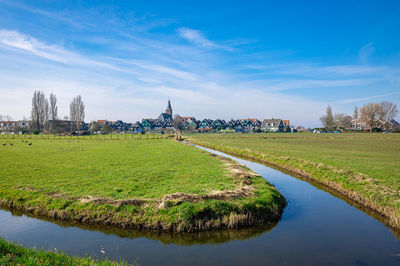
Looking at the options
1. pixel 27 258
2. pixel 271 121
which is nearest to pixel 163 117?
pixel 271 121

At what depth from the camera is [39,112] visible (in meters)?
108

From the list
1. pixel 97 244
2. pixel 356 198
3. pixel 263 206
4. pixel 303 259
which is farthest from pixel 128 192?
pixel 356 198

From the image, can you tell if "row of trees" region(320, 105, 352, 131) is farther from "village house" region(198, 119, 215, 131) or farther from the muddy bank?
the muddy bank

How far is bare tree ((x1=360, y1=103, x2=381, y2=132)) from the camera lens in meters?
122

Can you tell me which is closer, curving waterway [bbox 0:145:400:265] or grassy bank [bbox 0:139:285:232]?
curving waterway [bbox 0:145:400:265]

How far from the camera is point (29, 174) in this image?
19.7m

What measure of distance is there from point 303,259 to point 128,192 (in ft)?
33.2

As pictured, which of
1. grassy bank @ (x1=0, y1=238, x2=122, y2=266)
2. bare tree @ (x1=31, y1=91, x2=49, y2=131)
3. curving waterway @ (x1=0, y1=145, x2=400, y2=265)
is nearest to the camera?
grassy bank @ (x1=0, y1=238, x2=122, y2=266)

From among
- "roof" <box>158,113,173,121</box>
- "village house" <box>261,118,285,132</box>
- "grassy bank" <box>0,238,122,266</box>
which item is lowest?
"grassy bank" <box>0,238,122,266</box>

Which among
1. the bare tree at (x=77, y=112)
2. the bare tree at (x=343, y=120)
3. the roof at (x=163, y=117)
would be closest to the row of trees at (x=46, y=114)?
the bare tree at (x=77, y=112)

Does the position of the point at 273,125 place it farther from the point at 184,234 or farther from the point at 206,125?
the point at 184,234

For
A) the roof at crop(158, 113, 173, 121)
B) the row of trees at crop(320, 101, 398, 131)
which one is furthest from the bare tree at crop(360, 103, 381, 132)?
the roof at crop(158, 113, 173, 121)

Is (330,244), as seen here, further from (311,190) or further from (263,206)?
(311,190)

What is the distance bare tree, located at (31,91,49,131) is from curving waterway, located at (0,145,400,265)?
113m
